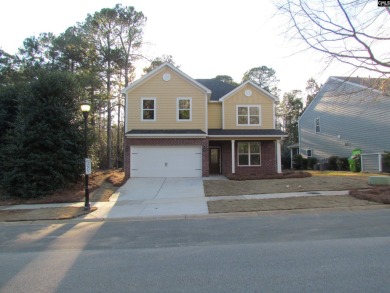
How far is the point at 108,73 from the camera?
32.4m

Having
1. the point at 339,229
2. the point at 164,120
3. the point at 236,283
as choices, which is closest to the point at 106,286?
the point at 236,283

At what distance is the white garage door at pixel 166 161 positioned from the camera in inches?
815

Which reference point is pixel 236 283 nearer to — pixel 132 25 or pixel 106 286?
Result: pixel 106 286

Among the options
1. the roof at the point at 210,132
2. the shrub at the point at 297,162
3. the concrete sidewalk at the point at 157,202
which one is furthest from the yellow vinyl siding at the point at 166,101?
the shrub at the point at 297,162

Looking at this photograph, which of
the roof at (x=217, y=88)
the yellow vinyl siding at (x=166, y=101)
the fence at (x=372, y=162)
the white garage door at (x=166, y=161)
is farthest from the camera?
the fence at (x=372, y=162)

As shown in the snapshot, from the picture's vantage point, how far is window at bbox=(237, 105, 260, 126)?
22.8 meters

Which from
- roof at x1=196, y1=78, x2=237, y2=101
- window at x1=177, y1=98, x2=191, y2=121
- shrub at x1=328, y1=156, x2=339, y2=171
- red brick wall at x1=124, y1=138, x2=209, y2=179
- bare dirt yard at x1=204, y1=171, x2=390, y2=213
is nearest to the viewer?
bare dirt yard at x1=204, y1=171, x2=390, y2=213

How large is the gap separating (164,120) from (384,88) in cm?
1265

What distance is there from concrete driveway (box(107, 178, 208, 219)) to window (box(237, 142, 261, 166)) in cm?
466

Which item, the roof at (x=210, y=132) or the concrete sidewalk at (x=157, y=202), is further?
the roof at (x=210, y=132)

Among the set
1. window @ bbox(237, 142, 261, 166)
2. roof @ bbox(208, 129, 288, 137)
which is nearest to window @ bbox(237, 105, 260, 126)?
roof @ bbox(208, 129, 288, 137)

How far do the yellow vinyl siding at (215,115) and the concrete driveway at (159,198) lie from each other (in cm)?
512

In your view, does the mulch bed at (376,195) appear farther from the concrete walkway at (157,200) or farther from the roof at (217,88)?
the roof at (217,88)

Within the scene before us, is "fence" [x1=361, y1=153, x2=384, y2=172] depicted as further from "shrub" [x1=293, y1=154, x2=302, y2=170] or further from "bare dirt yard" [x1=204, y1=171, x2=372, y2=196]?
"bare dirt yard" [x1=204, y1=171, x2=372, y2=196]
